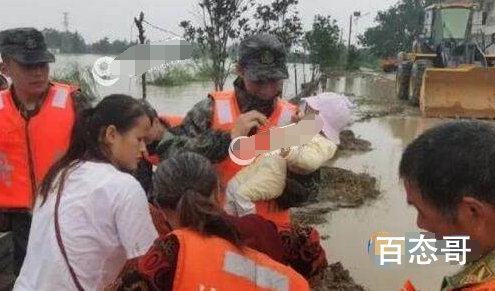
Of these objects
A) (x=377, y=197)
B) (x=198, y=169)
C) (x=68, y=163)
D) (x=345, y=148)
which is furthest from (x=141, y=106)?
(x=345, y=148)

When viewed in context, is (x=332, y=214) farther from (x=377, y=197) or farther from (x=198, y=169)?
(x=198, y=169)

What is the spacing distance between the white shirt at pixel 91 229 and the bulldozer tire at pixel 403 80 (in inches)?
568

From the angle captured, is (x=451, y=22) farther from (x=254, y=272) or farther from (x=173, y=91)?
(x=254, y=272)

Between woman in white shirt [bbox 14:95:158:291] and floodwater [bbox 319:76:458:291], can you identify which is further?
floodwater [bbox 319:76:458:291]

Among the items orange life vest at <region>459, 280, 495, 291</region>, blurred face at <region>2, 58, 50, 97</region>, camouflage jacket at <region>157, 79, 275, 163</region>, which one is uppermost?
blurred face at <region>2, 58, 50, 97</region>

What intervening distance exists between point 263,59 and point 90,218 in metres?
1.01

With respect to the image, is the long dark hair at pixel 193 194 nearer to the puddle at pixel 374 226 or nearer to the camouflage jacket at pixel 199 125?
the camouflage jacket at pixel 199 125

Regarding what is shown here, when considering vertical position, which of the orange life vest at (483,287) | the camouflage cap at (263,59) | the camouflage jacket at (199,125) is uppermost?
the camouflage cap at (263,59)

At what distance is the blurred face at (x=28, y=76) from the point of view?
108 inches

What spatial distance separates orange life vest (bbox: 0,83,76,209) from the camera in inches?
107

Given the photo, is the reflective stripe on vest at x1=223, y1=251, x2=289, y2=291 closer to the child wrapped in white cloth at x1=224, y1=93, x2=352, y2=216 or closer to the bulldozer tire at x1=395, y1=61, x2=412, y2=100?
the child wrapped in white cloth at x1=224, y1=93, x2=352, y2=216

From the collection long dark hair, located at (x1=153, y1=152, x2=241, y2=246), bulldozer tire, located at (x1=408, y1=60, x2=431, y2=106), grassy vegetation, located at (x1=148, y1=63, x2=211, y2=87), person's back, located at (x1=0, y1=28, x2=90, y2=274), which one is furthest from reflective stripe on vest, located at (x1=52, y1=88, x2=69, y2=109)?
grassy vegetation, located at (x1=148, y1=63, x2=211, y2=87)

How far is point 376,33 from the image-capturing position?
50719 mm

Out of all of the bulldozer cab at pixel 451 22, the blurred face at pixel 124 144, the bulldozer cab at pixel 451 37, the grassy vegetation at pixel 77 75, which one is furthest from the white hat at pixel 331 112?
the bulldozer cab at pixel 451 22
